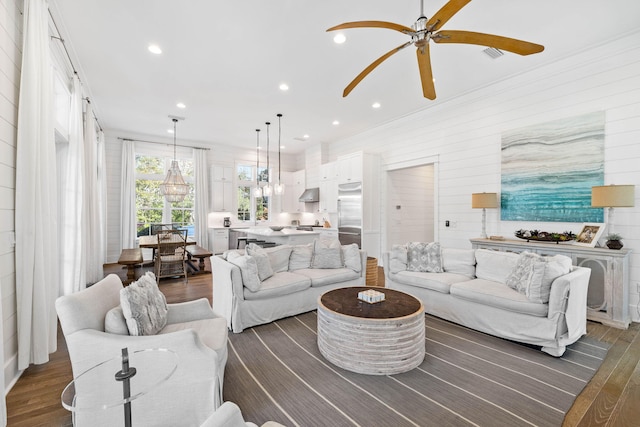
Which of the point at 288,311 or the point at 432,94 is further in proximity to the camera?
the point at 288,311

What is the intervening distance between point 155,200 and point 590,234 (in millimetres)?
9013

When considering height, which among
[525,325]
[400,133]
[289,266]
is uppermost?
[400,133]

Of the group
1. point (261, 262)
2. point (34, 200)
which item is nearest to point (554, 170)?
point (261, 262)

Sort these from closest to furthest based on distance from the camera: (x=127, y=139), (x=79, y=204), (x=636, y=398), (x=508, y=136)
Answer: (x=636, y=398)
(x=79, y=204)
(x=508, y=136)
(x=127, y=139)

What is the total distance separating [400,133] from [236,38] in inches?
160

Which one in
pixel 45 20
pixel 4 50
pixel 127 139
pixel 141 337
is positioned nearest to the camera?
pixel 141 337

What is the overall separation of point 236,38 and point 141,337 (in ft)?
10.9

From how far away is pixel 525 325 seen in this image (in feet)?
9.27

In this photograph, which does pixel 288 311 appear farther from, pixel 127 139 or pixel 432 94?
pixel 127 139

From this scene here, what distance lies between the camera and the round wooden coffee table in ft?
7.83

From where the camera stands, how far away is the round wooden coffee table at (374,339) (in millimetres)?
2387

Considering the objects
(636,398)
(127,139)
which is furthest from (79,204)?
(636,398)

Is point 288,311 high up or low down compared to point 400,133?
down

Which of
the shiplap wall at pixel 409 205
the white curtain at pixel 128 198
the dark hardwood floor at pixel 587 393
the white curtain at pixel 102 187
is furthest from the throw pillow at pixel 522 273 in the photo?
the white curtain at pixel 128 198
